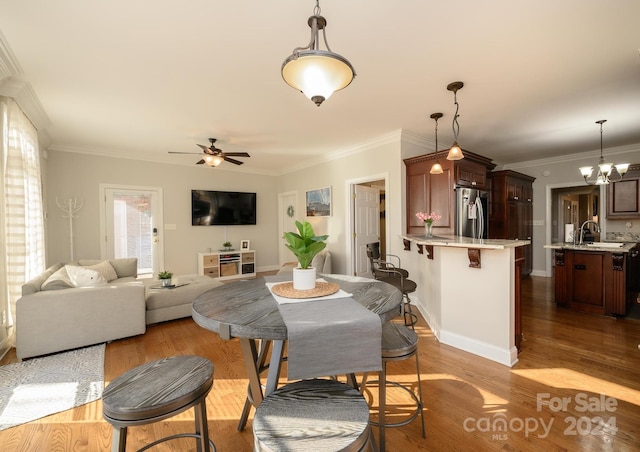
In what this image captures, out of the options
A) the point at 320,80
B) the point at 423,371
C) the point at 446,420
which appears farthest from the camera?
the point at 423,371

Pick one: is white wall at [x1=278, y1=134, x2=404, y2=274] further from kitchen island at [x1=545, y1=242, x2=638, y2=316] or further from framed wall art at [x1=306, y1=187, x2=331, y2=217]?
kitchen island at [x1=545, y1=242, x2=638, y2=316]

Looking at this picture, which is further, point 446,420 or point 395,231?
point 395,231

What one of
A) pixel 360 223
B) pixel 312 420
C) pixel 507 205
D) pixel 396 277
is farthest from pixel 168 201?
pixel 507 205

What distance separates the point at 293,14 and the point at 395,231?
3.18 metres

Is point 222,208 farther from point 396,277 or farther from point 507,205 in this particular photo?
point 507,205

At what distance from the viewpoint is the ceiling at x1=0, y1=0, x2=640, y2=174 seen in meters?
1.79

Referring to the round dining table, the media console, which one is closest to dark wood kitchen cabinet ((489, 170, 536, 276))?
the round dining table

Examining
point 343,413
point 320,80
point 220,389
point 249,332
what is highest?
point 320,80

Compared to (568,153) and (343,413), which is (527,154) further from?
(343,413)

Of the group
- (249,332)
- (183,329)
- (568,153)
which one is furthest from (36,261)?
(568,153)

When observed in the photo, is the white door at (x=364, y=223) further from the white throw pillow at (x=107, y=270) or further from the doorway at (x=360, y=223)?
the white throw pillow at (x=107, y=270)

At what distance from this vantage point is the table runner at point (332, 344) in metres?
1.01

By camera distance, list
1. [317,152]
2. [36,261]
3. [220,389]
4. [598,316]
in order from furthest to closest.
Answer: [317,152], [598,316], [36,261], [220,389]

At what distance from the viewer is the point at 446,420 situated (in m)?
1.73
